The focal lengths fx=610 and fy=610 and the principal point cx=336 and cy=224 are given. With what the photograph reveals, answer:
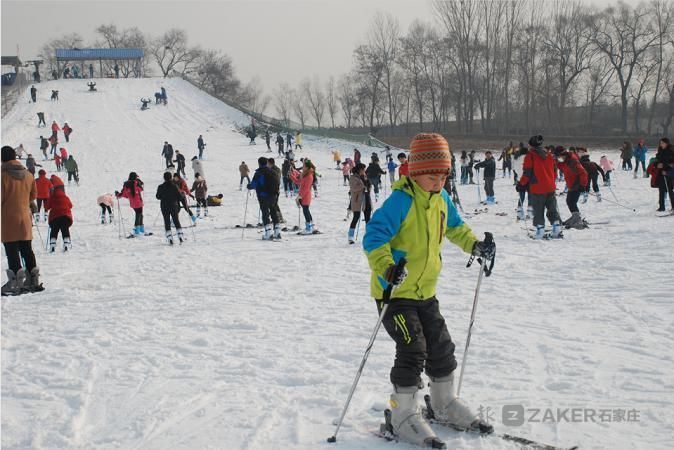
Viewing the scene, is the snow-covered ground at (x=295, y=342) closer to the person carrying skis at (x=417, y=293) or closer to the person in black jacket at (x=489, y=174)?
the person carrying skis at (x=417, y=293)

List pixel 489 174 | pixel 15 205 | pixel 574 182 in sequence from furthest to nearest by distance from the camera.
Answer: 1. pixel 489 174
2. pixel 574 182
3. pixel 15 205

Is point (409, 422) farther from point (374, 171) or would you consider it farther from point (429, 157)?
point (374, 171)

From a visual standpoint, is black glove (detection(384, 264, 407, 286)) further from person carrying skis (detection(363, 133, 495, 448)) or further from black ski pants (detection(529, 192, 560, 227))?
black ski pants (detection(529, 192, 560, 227))

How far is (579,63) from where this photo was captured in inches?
1967

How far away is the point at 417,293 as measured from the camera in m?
3.50

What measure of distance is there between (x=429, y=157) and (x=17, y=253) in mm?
6284

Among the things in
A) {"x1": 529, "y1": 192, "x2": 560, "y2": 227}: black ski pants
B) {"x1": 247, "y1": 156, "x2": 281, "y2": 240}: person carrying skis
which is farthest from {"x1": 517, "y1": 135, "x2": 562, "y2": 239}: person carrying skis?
{"x1": 247, "y1": 156, "x2": 281, "y2": 240}: person carrying skis

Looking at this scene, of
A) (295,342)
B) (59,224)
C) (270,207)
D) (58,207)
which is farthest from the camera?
(270,207)

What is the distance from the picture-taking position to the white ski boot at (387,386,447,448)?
3.32 m

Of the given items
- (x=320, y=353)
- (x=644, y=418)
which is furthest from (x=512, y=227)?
(x=644, y=418)

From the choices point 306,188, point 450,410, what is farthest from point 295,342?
point 306,188

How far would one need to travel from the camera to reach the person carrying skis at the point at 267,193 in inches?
468

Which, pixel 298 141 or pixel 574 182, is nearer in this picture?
pixel 574 182

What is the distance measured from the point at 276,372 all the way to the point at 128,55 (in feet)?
228
